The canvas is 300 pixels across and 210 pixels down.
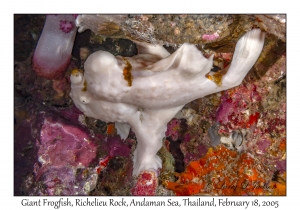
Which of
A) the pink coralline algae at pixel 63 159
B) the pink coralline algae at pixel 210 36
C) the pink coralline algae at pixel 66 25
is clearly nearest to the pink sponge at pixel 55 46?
the pink coralline algae at pixel 66 25

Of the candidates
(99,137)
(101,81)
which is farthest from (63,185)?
(101,81)

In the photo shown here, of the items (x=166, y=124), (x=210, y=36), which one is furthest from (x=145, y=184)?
(x=210, y=36)

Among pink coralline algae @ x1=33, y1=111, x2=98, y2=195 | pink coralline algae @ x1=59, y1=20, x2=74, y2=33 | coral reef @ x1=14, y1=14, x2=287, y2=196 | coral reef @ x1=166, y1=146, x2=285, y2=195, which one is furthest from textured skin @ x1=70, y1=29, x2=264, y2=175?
pink coralline algae @ x1=59, y1=20, x2=74, y2=33

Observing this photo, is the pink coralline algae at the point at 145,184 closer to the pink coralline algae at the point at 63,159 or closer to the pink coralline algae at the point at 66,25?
the pink coralline algae at the point at 63,159

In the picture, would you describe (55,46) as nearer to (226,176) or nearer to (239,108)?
(239,108)

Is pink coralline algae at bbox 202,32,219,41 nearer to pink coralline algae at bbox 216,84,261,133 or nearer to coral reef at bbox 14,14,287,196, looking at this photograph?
coral reef at bbox 14,14,287,196
